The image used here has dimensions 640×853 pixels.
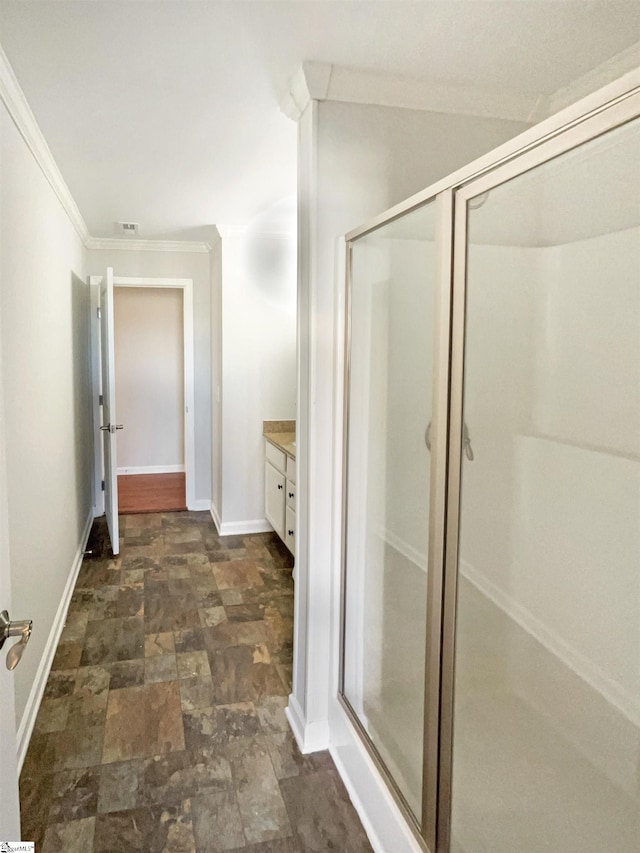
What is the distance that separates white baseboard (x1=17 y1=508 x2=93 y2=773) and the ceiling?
2.31 m

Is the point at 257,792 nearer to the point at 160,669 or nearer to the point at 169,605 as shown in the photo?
the point at 160,669

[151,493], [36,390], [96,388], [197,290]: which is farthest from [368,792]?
[151,493]

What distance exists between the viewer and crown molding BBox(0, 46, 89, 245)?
199 centimetres

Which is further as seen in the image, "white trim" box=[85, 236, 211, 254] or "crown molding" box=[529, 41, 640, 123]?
"white trim" box=[85, 236, 211, 254]

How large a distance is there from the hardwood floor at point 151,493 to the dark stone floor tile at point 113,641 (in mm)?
2242

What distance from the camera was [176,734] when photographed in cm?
230

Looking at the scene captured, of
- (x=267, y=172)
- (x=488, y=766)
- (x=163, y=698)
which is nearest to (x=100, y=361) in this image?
(x=267, y=172)

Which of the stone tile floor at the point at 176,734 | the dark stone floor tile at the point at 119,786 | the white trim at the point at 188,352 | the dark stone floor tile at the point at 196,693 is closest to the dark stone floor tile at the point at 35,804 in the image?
the stone tile floor at the point at 176,734

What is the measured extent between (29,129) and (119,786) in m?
2.51


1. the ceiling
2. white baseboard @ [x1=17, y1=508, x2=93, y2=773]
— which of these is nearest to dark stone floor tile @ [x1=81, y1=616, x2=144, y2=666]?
white baseboard @ [x1=17, y1=508, x2=93, y2=773]

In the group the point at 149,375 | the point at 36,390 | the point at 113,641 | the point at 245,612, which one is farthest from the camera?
the point at 149,375

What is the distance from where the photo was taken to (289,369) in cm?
487

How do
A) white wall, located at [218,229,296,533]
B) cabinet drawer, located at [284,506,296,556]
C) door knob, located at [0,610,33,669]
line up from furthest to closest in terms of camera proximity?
white wall, located at [218,229,296,533] → cabinet drawer, located at [284,506,296,556] → door knob, located at [0,610,33,669]

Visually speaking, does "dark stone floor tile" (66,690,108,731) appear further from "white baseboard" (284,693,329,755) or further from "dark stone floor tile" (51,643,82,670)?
"white baseboard" (284,693,329,755)
